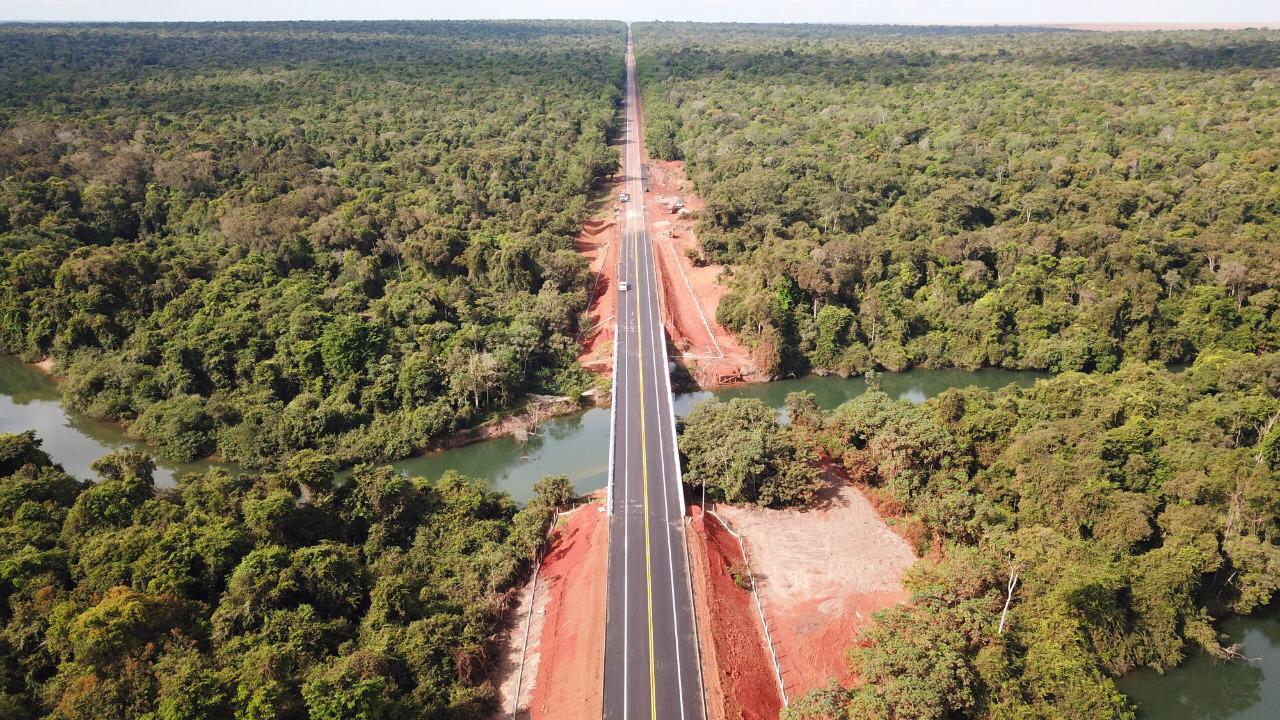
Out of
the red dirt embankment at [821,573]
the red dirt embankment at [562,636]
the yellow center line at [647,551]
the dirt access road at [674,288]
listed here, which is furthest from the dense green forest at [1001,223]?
the red dirt embankment at [562,636]

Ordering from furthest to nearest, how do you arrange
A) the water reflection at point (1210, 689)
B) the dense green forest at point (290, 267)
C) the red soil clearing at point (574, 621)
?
1. the dense green forest at point (290, 267)
2. the water reflection at point (1210, 689)
3. the red soil clearing at point (574, 621)

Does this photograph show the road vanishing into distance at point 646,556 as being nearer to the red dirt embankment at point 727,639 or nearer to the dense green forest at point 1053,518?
the red dirt embankment at point 727,639

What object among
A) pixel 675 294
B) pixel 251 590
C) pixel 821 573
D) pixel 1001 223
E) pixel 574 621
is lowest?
pixel 821 573

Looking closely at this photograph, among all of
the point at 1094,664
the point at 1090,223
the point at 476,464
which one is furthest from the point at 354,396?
the point at 1090,223

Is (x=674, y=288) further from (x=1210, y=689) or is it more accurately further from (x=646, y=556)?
(x=1210, y=689)

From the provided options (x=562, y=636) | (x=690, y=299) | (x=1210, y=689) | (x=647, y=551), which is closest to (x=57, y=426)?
(x=562, y=636)

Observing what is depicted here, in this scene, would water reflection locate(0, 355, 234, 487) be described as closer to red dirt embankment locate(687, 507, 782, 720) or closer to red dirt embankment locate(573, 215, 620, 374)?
red dirt embankment locate(573, 215, 620, 374)

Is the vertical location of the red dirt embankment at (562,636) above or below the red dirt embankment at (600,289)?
below
